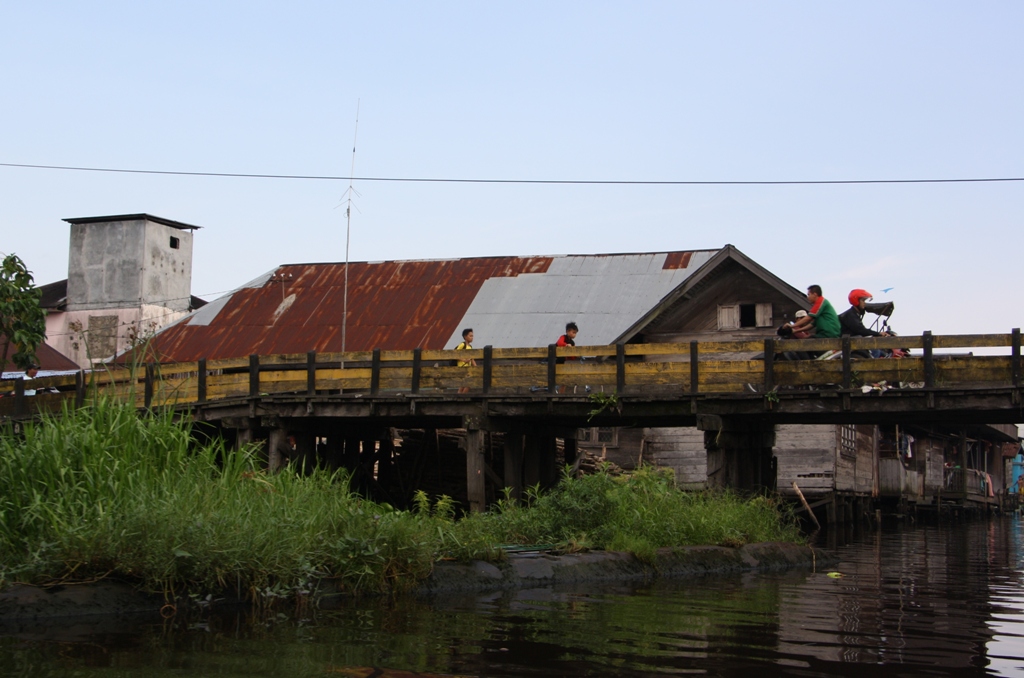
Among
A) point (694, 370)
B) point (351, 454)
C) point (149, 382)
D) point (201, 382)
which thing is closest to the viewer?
point (694, 370)

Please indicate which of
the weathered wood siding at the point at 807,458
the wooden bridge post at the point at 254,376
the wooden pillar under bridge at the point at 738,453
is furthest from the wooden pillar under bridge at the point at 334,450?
the weathered wood siding at the point at 807,458

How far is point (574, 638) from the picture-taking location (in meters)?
6.67

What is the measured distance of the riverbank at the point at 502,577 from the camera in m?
6.91

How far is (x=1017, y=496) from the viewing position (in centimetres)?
5266

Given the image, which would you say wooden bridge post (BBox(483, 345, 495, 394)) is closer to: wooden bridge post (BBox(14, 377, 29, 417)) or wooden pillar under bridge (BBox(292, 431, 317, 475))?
wooden pillar under bridge (BBox(292, 431, 317, 475))

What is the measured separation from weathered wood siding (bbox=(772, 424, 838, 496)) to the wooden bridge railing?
12535 millimetres

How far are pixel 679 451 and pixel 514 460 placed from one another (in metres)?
11.3

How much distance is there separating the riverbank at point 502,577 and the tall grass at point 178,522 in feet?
0.37

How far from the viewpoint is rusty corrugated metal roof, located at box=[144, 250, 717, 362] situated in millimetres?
24531

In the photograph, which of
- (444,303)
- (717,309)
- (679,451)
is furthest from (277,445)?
(679,451)

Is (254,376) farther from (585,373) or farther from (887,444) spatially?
(887,444)

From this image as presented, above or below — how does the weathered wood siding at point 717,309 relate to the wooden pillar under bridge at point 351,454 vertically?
above

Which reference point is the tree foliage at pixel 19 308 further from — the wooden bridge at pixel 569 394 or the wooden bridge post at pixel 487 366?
the wooden bridge post at pixel 487 366

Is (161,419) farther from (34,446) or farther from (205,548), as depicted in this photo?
(205,548)
